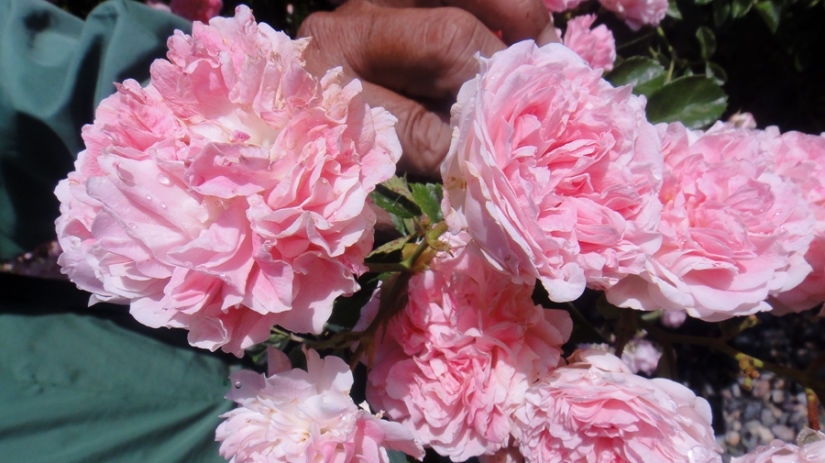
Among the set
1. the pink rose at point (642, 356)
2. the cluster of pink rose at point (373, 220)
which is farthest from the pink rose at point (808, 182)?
the pink rose at point (642, 356)

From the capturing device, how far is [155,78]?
0.41 meters

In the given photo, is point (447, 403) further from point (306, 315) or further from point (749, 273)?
point (749, 273)

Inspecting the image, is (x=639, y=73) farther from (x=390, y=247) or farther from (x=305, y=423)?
(x=305, y=423)

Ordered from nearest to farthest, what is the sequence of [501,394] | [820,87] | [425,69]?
[501,394] < [425,69] < [820,87]

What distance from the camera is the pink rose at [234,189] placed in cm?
39

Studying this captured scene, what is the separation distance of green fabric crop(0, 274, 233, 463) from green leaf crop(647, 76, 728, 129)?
0.81 metres

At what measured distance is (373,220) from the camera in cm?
43

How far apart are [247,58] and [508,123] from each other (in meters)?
0.20

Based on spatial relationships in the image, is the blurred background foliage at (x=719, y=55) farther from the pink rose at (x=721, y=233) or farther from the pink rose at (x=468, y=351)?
the pink rose at (x=468, y=351)

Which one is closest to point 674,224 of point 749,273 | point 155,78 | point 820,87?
point 749,273

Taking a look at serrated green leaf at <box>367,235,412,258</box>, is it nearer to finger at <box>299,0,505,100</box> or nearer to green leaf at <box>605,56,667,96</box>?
finger at <box>299,0,505,100</box>

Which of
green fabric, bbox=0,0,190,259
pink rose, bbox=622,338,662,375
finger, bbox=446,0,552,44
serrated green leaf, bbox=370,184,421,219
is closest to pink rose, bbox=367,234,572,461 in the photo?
serrated green leaf, bbox=370,184,421,219

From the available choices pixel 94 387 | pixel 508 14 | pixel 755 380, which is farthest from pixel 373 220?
pixel 755 380

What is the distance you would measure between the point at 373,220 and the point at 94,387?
544 millimetres
